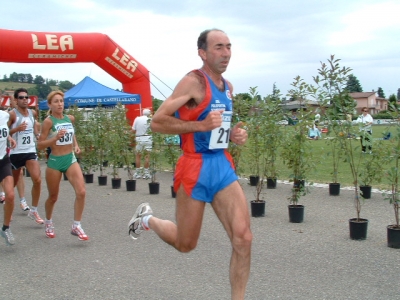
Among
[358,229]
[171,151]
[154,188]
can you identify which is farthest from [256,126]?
[358,229]

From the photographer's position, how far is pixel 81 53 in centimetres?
1964

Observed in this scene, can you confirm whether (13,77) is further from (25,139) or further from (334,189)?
(334,189)

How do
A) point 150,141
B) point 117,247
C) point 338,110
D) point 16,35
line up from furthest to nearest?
point 16,35
point 150,141
point 338,110
point 117,247

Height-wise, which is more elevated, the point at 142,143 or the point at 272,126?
the point at 272,126

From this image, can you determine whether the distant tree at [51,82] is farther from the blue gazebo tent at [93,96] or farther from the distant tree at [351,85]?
the distant tree at [351,85]

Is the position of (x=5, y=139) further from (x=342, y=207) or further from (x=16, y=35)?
(x=16, y=35)

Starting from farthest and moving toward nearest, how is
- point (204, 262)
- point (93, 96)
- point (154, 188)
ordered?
point (93, 96) → point (154, 188) → point (204, 262)

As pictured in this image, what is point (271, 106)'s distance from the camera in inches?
399

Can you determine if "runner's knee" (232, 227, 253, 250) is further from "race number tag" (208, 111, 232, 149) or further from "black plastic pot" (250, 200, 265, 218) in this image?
"black plastic pot" (250, 200, 265, 218)

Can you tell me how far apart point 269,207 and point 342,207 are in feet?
4.25

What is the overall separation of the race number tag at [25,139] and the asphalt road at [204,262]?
1283mm

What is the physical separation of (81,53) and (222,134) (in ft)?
52.8

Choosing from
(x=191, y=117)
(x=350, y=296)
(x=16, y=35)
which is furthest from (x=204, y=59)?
(x=16, y=35)

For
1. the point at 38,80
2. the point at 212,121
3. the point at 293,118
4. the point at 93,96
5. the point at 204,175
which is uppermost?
the point at 38,80
